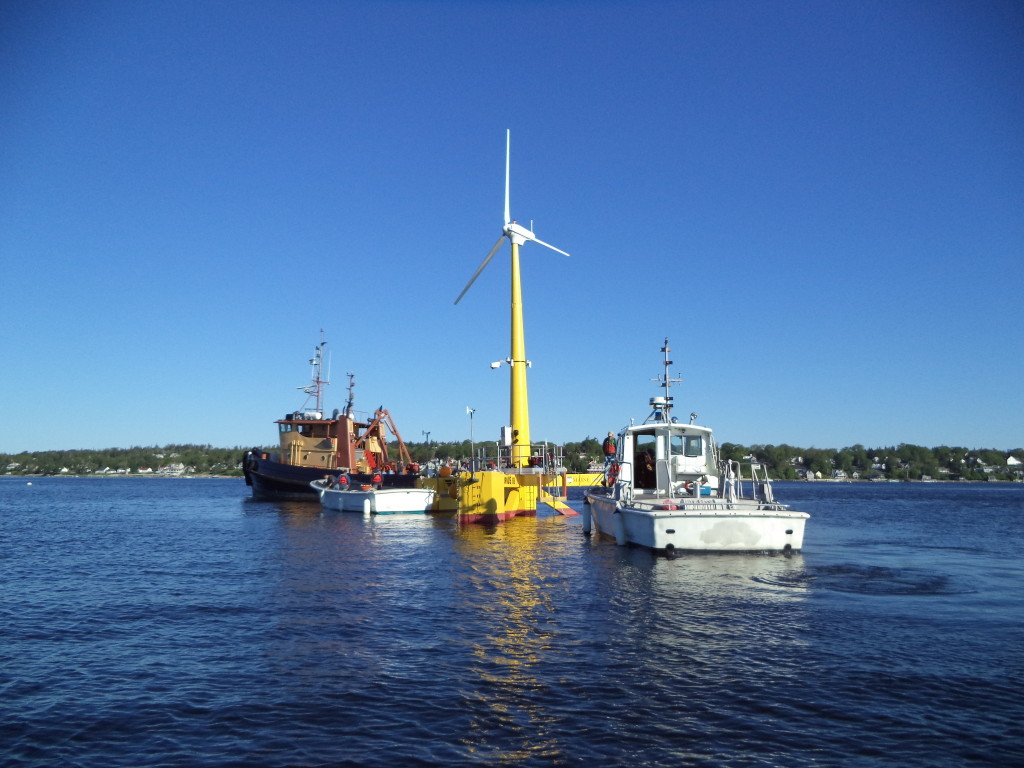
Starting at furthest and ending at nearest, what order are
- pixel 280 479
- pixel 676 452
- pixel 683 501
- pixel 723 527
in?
1. pixel 280 479
2. pixel 676 452
3. pixel 683 501
4. pixel 723 527

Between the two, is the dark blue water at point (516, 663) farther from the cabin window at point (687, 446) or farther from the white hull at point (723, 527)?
the cabin window at point (687, 446)

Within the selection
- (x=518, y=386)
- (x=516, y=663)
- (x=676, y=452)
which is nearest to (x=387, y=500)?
(x=518, y=386)

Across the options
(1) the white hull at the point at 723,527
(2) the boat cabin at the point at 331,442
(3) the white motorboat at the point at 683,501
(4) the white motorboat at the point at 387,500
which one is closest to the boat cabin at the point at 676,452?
(3) the white motorboat at the point at 683,501

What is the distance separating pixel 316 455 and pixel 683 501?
173ft

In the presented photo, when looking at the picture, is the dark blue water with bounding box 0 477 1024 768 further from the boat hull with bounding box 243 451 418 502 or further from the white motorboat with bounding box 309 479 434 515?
the boat hull with bounding box 243 451 418 502

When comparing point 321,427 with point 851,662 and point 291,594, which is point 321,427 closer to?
point 291,594

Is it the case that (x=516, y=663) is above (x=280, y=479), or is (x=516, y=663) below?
below

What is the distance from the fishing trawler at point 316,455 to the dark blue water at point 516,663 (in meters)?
43.4

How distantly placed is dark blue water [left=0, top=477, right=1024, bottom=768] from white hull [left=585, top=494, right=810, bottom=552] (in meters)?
0.60

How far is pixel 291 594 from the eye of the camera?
17891mm

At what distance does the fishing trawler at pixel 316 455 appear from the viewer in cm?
6725

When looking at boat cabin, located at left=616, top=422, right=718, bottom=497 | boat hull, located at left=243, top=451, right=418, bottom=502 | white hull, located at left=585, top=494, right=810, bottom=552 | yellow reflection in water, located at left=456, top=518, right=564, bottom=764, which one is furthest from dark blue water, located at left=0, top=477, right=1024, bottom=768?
boat hull, located at left=243, top=451, right=418, bottom=502

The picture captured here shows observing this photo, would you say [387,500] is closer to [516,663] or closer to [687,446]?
[687,446]

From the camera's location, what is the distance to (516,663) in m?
11.3
